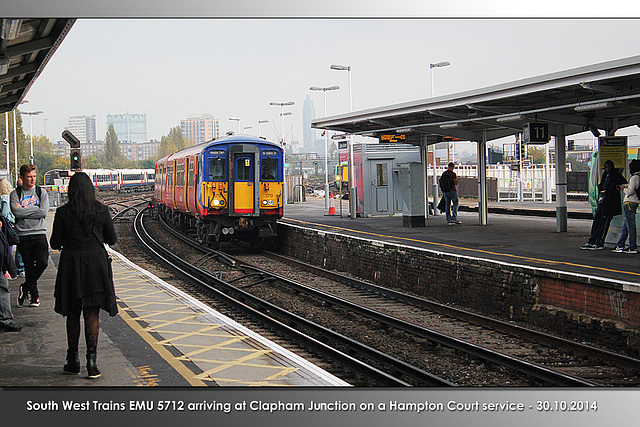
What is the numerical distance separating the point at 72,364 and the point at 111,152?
6380 cm

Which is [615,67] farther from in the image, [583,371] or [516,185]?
[516,185]

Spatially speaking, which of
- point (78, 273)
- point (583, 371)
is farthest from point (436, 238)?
point (78, 273)

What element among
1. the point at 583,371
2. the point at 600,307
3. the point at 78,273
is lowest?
the point at 583,371

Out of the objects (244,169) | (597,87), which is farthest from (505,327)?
(244,169)

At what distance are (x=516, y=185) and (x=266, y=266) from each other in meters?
19.6

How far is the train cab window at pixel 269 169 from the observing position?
19.5 meters

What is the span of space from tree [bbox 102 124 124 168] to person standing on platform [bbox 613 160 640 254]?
2190 inches

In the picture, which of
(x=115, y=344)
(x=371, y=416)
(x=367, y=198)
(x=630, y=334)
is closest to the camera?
(x=371, y=416)

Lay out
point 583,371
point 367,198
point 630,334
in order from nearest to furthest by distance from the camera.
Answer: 1. point 583,371
2. point 630,334
3. point 367,198

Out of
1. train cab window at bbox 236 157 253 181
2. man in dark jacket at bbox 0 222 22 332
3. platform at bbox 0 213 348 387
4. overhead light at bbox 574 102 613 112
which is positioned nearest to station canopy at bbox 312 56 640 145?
overhead light at bbox 574 102 613 112

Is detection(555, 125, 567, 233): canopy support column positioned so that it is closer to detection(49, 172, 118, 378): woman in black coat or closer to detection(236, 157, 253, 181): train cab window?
detection(236, 157, 253, 181): train cab window

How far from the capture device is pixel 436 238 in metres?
16.2

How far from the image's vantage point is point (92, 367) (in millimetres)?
6105

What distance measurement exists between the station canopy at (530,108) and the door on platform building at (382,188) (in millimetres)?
2297
